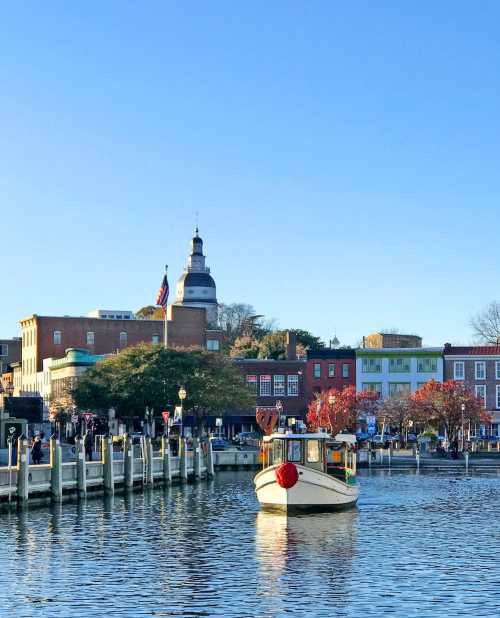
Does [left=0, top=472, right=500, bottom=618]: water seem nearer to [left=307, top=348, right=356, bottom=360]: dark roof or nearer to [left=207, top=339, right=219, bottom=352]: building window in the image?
[left=307, top=348, right=356, bottom=360]: dark roof

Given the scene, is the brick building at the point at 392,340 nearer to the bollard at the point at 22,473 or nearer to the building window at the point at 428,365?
the building window at the point at 428,365

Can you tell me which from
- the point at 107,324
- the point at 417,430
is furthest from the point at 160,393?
the point at 107,324

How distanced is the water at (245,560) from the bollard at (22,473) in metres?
1.30

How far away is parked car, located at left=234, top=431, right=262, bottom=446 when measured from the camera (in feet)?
476

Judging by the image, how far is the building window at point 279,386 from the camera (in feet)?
557

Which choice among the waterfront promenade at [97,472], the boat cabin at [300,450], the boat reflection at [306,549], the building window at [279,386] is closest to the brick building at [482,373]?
the building window at [279,386]

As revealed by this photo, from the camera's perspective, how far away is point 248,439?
147 metres

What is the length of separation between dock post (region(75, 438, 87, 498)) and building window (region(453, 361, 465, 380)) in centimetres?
8981

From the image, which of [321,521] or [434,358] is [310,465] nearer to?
[321,521]

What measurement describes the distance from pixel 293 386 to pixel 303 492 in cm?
10304

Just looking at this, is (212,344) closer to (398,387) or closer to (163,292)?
(398,387)

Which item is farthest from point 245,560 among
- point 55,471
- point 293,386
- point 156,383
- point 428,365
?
point 293,386

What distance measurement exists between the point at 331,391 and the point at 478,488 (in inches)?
2588

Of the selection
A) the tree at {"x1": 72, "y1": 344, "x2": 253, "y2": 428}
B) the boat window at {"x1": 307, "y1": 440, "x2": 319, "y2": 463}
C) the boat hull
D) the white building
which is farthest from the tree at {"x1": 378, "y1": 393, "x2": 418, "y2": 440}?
the boat hull
